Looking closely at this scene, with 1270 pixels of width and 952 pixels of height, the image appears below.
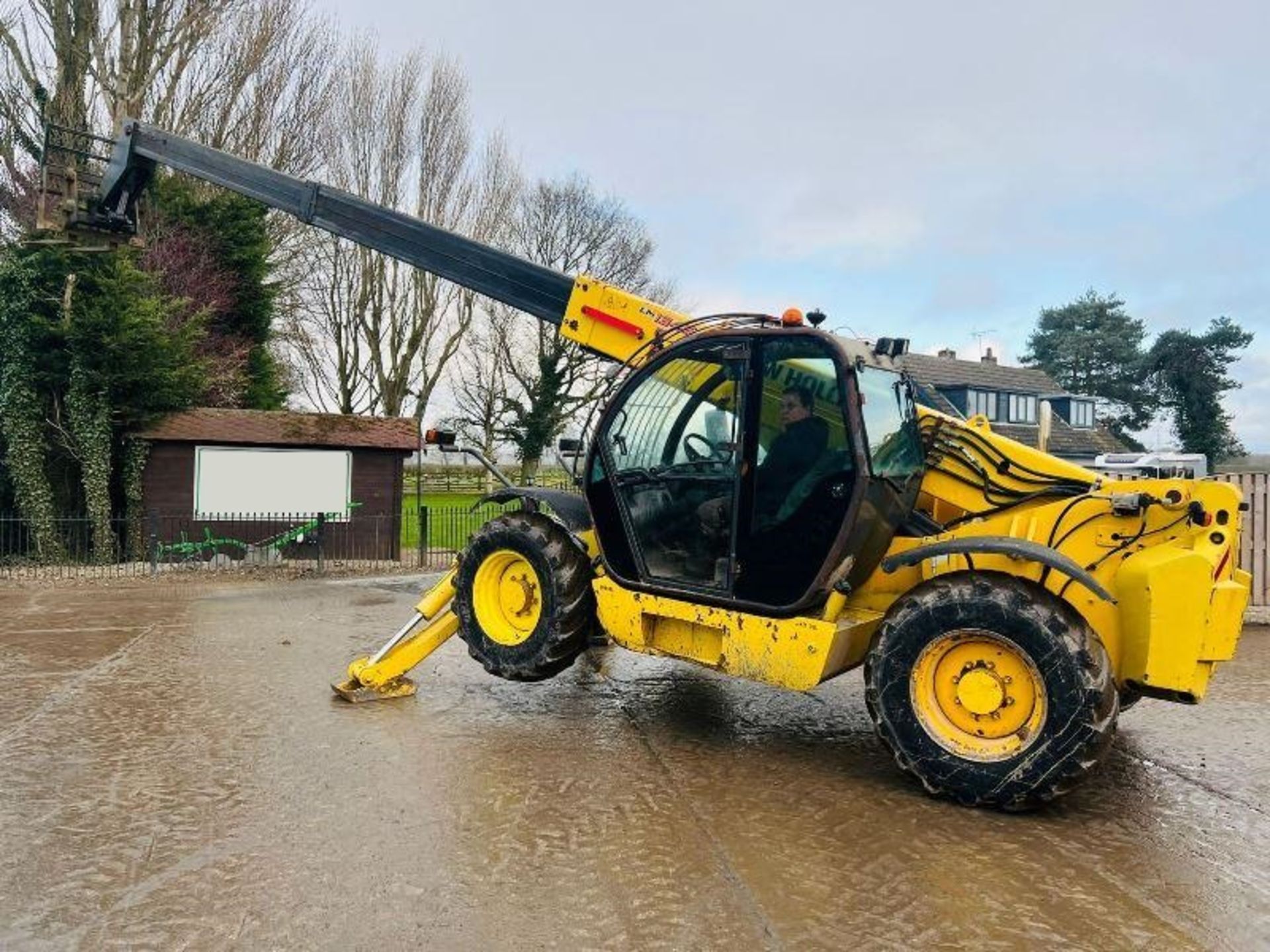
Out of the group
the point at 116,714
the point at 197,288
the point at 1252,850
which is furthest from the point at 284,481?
the point at 1252,850

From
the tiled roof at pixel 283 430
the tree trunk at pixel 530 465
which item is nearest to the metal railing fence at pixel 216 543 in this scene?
the tiled roof at pixel 283 430

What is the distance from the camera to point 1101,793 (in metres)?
4.41

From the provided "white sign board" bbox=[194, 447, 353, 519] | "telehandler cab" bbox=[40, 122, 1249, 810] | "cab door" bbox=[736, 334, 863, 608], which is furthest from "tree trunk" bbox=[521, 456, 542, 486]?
"cab door" bbox=[736, 334, 863, 608]

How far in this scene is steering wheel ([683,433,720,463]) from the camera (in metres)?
4.87

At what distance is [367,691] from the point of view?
6047 millimetres

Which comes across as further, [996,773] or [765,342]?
[765,342]

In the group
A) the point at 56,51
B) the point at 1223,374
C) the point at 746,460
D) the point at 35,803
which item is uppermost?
the point at 56,51

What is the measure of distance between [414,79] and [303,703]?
2412 cm

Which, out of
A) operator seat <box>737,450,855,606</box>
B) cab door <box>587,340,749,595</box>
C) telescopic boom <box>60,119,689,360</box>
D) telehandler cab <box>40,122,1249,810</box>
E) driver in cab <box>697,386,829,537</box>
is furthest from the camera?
telescopic boom <box>60,119,689,360</box>

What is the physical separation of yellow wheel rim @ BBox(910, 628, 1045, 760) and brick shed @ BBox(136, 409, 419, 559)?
1374cm

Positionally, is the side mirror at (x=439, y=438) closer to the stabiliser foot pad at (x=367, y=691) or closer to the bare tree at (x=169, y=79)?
the stabiliser foot pad at (x=367, y=691)

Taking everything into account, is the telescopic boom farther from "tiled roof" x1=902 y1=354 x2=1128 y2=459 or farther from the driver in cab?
"tiled roof" x1=902 y1=354 x2=1128 y2=459

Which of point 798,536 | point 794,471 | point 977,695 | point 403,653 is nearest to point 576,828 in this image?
point 798,536

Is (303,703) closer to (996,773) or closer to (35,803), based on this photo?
(35,803)
